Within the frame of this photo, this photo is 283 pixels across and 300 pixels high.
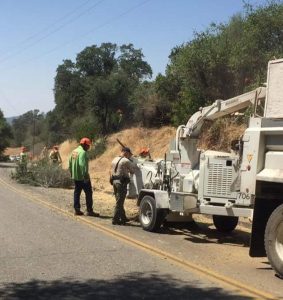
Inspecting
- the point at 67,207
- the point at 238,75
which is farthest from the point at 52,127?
the point at 67,207

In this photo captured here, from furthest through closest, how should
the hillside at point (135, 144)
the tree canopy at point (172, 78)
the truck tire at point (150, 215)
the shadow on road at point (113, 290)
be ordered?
the hillside at point (135, 144)
the tree canopy at point (172, 78)
the truck tire at point (150, 215)
the shadow on road at point (113, 290)

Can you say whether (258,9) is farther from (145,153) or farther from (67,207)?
(67,207)

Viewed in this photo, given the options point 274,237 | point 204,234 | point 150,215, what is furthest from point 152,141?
point 274,237

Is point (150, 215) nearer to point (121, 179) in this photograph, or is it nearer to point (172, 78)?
point (121, 179)

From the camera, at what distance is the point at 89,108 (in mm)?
46969

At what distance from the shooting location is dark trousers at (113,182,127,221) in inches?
499

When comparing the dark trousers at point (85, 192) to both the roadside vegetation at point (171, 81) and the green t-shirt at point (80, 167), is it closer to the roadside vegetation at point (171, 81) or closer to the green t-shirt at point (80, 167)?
the green t-shirt at point (80, 167)

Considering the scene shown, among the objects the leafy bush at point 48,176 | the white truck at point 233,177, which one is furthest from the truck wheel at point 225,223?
the leafy bush at point 48,176

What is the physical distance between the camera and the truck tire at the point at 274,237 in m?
7.90

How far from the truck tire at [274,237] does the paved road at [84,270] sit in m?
1.09

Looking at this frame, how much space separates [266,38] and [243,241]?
1079cm

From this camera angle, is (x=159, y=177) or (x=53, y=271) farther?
(x=159, y=177)

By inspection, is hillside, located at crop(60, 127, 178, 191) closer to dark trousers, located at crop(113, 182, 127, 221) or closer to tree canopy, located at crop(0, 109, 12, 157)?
dark trousers, located at crop(113, 182, 127, 221)

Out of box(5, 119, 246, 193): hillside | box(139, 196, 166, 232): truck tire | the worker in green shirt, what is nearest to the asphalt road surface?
box(139, 196, 166, 232): truck tire
